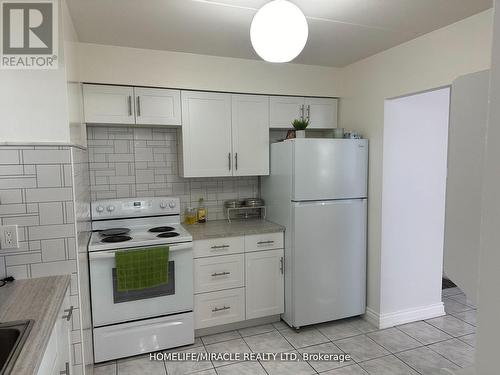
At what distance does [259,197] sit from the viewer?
3471 mm

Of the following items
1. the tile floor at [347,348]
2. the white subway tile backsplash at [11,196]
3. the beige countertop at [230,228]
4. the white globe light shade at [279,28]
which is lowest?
the tile floor at [347,348]

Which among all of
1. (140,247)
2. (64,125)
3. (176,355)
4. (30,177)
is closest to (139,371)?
(176,355)

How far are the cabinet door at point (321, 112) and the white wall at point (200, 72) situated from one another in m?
0.08

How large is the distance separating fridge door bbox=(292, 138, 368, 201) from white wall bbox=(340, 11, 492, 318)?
0.12m

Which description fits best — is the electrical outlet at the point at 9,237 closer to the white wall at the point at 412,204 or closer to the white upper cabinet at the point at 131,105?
the white upper cabinet at the point at 131,105

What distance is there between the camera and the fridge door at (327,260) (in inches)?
110

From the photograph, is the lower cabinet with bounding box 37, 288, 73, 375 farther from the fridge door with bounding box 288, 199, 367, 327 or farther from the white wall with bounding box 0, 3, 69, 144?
the fridge door with bounding box 288, 199, 367, 327

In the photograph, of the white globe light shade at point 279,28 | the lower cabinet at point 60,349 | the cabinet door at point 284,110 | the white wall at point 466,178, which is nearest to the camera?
the white wall at point 466,178

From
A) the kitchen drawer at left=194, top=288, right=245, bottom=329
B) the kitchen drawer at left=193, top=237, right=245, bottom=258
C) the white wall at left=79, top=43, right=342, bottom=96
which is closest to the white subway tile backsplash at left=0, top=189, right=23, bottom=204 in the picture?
the white wall at left=79, top=43, right=342, bottom=96

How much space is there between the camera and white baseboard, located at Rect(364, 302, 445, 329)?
9.58ft

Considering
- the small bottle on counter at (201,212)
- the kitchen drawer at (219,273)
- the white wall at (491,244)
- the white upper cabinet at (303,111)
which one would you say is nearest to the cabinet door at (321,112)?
the white upper cabinet at (303,111)

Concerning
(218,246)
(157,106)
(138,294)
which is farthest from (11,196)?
(218,246)

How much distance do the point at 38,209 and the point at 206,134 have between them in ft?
4.90

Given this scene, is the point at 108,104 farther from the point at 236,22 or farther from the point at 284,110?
the point at 284,110
